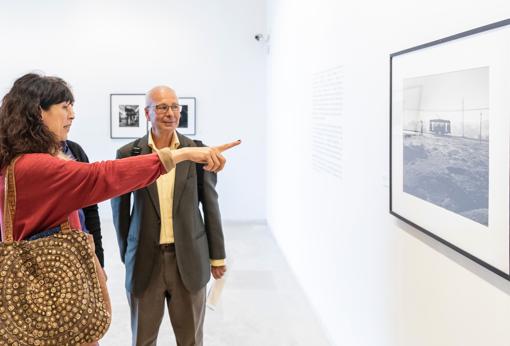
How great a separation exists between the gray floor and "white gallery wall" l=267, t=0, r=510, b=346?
0.16 m

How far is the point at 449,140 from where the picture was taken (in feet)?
5.84

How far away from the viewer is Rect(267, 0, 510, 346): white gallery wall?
1.82m

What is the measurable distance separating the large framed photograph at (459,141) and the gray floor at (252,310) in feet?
3.88

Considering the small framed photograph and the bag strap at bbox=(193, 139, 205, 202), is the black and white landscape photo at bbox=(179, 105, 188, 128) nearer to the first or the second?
the small framed photograph

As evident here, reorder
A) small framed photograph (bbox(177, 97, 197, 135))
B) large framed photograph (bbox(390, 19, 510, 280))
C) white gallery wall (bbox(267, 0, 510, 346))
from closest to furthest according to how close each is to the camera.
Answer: large framed photograph (bbox(390, 19, 510, 280)), white gallery wall (bbox(267, 0, 510, 346)), small framed photograph (bbox(177, 97, 197, 135))

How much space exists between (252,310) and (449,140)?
3149 millimetres

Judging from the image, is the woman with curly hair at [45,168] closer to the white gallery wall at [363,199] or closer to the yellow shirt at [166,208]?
the yellow shirt at [166,208]

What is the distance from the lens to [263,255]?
6492 mm

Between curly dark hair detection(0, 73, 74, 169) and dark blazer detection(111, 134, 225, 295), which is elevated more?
curly dark hair detection(0, 73, 74, 169)

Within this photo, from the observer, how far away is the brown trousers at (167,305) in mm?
2676

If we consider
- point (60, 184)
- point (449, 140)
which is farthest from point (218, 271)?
point (449, 140)

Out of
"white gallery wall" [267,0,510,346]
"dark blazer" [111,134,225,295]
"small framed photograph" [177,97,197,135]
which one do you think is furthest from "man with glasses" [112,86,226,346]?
"small framed photograph" [177,97,197,135]

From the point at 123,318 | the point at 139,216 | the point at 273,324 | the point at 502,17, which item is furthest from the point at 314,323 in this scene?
the point at 502,17

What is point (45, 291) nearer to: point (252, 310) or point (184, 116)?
point (252, 310)
